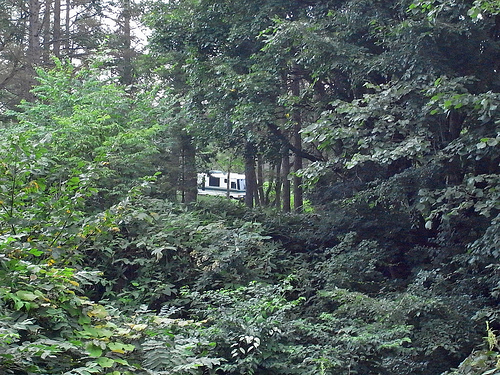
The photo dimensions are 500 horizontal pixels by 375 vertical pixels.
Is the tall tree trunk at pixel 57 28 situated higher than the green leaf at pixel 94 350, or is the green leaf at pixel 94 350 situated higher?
the tall tree trunk at pixel 57 28

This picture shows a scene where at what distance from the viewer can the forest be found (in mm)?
5237

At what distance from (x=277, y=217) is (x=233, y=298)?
4.90 m

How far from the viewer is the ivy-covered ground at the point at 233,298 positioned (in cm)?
472

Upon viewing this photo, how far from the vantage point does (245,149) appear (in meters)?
13.2

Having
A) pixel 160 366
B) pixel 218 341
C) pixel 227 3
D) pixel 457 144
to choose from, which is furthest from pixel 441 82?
pixel 227 3

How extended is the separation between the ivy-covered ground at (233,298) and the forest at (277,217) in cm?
3

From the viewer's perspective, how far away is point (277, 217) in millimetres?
11641

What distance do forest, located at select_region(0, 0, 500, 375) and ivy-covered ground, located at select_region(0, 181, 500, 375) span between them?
1.1 inches

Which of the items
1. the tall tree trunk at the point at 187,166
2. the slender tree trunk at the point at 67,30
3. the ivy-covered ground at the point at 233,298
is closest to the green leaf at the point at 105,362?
the ivy-covered ground at the point at 233,298

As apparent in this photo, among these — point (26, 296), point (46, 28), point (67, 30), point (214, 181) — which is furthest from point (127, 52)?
point (26, 296)

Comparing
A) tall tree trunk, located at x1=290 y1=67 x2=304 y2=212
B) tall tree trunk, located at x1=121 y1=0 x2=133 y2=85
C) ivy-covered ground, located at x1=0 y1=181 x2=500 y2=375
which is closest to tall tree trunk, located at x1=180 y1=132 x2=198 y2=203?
tall tree trunk, located at x1=290 y1=67 x2=304 y2=212

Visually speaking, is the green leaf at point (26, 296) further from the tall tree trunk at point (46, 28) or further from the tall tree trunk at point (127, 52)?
the tall tree trunk at point (127, 52)

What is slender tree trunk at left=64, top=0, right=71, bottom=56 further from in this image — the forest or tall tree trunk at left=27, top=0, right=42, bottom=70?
the forest

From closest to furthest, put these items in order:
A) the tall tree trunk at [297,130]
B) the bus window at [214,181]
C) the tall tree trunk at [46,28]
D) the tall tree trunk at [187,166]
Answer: the tall tree trunk at [297,130], the tall tree trunk at [187,166], the tall tree trunk at [46,28], the bus window at [214,181]
